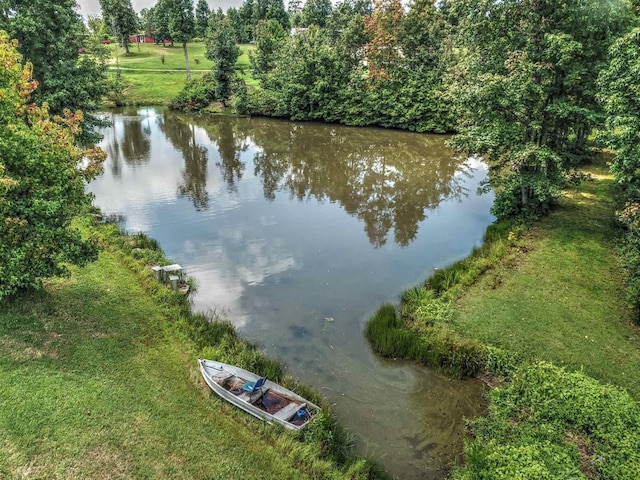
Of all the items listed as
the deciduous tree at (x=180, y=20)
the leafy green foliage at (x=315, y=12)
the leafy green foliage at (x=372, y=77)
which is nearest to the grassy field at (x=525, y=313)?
the leafy green foliage at (x=372, y=77)

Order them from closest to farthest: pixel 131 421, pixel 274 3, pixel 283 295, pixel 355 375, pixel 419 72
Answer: pixel 131 421 → pixel 355 375 → pixel 283 295 → pixel 419 72 → pixel 274 3


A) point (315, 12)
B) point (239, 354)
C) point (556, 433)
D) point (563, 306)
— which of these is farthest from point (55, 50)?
point (315, 12)

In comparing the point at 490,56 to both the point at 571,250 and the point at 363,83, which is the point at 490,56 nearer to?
the point at 571,250

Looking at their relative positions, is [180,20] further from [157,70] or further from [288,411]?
[288,411]

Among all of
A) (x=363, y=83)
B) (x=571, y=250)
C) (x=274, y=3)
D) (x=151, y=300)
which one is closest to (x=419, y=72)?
(x=363, y=83)

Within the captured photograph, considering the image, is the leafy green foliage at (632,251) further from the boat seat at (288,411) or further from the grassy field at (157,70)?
the grassy field at (157,70)
